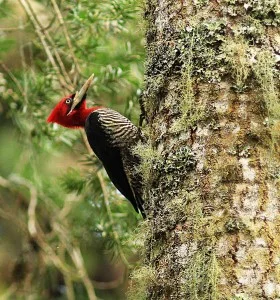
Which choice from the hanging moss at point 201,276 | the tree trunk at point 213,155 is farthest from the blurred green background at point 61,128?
the hanging moss at point 201,276

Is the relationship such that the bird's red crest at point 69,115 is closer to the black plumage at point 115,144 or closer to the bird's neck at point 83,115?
the bird's neck at point 83,115

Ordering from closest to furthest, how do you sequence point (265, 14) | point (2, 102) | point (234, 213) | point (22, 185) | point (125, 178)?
point (234, 213) < point (265, 14) < point (125, 178) < point (22, 185) < point (2, 102)

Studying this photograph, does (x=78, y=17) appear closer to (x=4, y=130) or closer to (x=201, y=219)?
(x=4, y=130)

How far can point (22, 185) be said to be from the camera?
422 cm

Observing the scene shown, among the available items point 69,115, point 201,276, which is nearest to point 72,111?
point 69,115

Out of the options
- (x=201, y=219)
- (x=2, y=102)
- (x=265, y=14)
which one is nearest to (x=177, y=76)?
(x=265, y=14)

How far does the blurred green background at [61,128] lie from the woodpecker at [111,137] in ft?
0.28

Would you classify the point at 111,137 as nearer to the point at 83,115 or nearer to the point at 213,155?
the point at 83,115

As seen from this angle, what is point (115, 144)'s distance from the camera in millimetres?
3805

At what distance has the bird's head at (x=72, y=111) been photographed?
12.5 feet

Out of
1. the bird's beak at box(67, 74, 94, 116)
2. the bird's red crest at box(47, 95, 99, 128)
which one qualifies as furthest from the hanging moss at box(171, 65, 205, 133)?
the bird's red crest at box(47, 95, 99, 128)

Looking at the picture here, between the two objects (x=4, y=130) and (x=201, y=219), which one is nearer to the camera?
(x=201, y=219)

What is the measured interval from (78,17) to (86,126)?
580mm

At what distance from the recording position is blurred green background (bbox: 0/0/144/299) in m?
3.80
